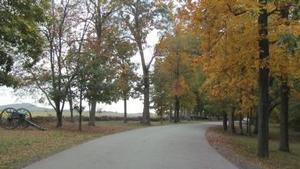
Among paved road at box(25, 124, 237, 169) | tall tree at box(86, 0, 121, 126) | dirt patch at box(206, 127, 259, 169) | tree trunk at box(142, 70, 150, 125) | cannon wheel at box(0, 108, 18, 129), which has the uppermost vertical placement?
tall tree at box(86, 0, 121, 126)

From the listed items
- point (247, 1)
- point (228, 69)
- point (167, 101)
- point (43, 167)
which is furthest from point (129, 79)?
point (43, 167)

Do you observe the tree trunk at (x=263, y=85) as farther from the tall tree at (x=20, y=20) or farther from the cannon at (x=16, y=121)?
the cannon at (x=16, y=121)

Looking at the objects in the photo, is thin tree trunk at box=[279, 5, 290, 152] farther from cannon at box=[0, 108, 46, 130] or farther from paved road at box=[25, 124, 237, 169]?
cannon at box=[0, 108, 46, 130]

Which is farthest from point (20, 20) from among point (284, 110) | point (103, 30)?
point (103, 30)

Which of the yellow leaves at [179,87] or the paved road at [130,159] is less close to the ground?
the yellow leaves at [179,87]

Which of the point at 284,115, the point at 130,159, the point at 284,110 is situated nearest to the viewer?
the point at 130,159

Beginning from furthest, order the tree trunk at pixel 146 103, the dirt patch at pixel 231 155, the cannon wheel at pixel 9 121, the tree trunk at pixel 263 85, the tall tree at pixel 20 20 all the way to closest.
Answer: the tree trunk at pixel 146 103 < the cannon wheel at pixel 9 121 < the tree trunk at pixel 263 85 < the dirt patch at pixel 231 155 < the tall tree at pixel 20 20

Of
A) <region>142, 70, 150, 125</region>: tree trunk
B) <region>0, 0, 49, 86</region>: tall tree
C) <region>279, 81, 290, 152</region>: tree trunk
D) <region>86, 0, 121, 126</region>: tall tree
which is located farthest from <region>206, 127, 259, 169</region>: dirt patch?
<region>142, 70, 150, 125</region>: tree trunk

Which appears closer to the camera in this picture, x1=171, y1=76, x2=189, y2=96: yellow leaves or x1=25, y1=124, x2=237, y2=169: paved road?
x1=25, y1=124, x2=237, y2=169: paved road

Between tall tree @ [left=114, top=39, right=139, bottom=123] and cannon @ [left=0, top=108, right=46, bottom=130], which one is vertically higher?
tall tree @ [left=114, top=39, right=139, bottom=123]

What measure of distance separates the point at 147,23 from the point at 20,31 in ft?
135

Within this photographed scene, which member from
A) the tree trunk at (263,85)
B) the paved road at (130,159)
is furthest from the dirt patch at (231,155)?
the tree trunk at (263,85)

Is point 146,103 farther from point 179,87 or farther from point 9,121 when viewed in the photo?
point 9,121

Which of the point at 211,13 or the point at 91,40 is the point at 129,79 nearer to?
the point at 91,40
